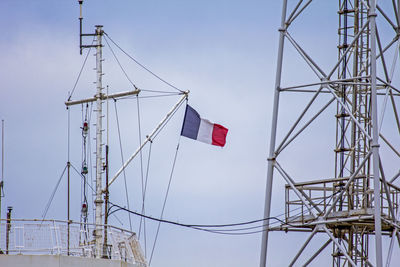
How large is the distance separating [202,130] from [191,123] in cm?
65

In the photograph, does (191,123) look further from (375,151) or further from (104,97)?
(375,151)

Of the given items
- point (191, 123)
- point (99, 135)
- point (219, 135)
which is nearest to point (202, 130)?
point (191, 123)

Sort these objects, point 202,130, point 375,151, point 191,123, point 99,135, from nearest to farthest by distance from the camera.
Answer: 1. point 375,151
2. point 191,123
3. point 202,130
4. point 99,135

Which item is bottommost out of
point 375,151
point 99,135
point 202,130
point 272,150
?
point 375,151

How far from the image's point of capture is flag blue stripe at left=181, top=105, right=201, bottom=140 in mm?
48188

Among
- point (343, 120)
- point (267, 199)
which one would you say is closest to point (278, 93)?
point (267, 199)

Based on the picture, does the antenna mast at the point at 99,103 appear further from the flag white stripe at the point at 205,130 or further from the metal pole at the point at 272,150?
the metal pole at the point at 272,150

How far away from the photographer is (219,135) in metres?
49.0

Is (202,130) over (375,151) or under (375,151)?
over

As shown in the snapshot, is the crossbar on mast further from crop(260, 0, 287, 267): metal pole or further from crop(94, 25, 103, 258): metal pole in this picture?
crop(260, 0, 287, 267): metal pole

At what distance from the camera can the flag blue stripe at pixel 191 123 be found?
4819cm

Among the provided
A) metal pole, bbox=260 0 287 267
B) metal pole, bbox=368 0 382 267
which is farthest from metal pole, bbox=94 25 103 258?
metal pole, bbox=368 0 382 267

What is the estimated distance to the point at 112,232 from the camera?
38.3 meters

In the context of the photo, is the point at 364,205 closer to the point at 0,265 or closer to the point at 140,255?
the point at 140,255
